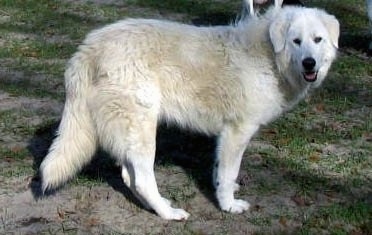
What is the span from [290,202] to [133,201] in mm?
1142

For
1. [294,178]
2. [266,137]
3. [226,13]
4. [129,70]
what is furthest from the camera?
[226,13]

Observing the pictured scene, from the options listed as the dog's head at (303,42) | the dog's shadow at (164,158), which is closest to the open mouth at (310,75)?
the dog's head at (303,42)

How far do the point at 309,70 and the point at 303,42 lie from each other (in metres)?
0.19

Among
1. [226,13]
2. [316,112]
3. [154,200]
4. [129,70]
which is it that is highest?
[129,70]

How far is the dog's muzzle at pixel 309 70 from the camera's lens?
4559 mm

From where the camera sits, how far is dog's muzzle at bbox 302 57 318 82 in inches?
179

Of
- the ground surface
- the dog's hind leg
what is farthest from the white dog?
the ground surface

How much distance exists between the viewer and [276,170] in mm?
5551

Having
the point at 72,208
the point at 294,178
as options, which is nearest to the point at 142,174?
the point at 72,208

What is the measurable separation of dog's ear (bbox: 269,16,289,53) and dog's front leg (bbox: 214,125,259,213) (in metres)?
0.58

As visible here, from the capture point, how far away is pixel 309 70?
4.61 m

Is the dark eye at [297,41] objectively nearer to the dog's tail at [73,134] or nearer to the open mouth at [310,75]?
the open mouth at [310,75]

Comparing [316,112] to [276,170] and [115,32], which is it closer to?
[276,170]

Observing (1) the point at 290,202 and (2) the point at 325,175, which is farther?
(2) the point at 325,175
